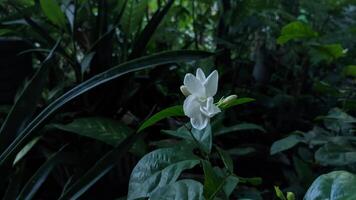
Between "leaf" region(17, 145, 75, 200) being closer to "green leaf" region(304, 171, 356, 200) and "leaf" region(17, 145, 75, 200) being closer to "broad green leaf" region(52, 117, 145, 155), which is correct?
"broad green leaf" region(52, 117, 145, 155)

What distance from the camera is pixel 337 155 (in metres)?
0.81

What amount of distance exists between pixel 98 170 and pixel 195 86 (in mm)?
372

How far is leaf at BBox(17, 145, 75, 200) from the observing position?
34.1 inches

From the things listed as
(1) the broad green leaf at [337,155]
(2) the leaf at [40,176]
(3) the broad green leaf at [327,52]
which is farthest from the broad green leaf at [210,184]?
Answer: (3) the broad green leaf at [327,52]

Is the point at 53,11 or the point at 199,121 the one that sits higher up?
the point at 53,11

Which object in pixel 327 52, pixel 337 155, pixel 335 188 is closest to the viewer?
pixel 335 188

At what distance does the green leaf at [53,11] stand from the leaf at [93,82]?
27 cm


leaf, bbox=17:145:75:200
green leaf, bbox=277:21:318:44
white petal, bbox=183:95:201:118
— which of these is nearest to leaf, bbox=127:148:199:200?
white petal, bbox=183:95:201:118

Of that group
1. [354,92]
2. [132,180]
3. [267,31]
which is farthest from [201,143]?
[267,31]

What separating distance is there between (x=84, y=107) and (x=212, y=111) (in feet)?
2.17

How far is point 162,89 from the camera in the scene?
52.2 inches

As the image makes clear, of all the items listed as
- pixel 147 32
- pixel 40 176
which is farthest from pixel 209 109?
pixel 147 32

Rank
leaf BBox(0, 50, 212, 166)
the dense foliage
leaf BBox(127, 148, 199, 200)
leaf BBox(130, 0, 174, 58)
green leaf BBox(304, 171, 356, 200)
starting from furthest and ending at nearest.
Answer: leaf BBox(130, 0, 174, 58) → leaf BBox(0, 50, 212, 166) → the dense foliage → leaf BBox(127, 148, 199, 200) → green leaf BBox(304, 171, 356, 200)

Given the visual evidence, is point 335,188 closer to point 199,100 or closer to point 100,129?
point 199,100
